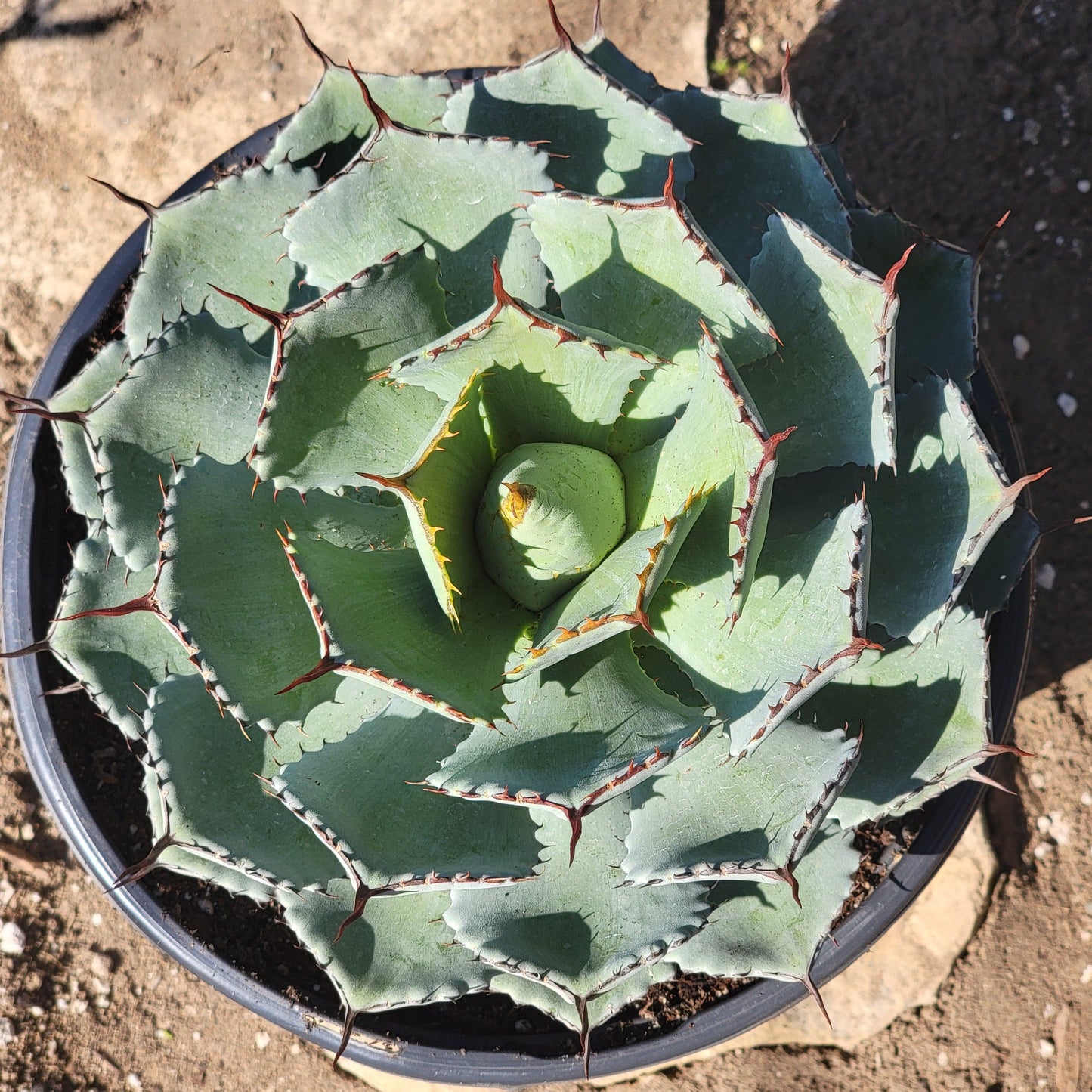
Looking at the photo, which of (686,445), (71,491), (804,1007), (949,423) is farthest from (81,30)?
(804,1007)

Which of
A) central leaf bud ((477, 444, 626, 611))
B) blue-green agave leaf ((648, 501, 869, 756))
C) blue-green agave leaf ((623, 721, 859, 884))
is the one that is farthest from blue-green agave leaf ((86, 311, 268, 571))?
blue-green agave leaf ((623, 721, 859, 884))

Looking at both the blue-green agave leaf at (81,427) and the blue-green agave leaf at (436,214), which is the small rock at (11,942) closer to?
the blue-green agave leaf at (81,427)

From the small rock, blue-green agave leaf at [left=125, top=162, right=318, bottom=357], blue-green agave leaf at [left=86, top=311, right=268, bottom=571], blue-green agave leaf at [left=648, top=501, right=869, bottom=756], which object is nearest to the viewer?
blue-green agave leaf at [left=648, top=501, right=869, bottom=756]

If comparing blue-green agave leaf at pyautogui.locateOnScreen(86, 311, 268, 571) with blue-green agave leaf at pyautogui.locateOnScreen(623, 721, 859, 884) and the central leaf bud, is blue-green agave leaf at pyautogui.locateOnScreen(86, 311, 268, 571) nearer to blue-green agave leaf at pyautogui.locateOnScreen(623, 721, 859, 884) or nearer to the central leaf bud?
the central leaf bud

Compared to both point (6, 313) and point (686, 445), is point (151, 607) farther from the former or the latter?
point (6, 313)

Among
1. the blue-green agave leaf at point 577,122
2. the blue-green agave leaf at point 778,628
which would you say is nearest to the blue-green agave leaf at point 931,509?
the blue-green agave leaf at point 778,628
